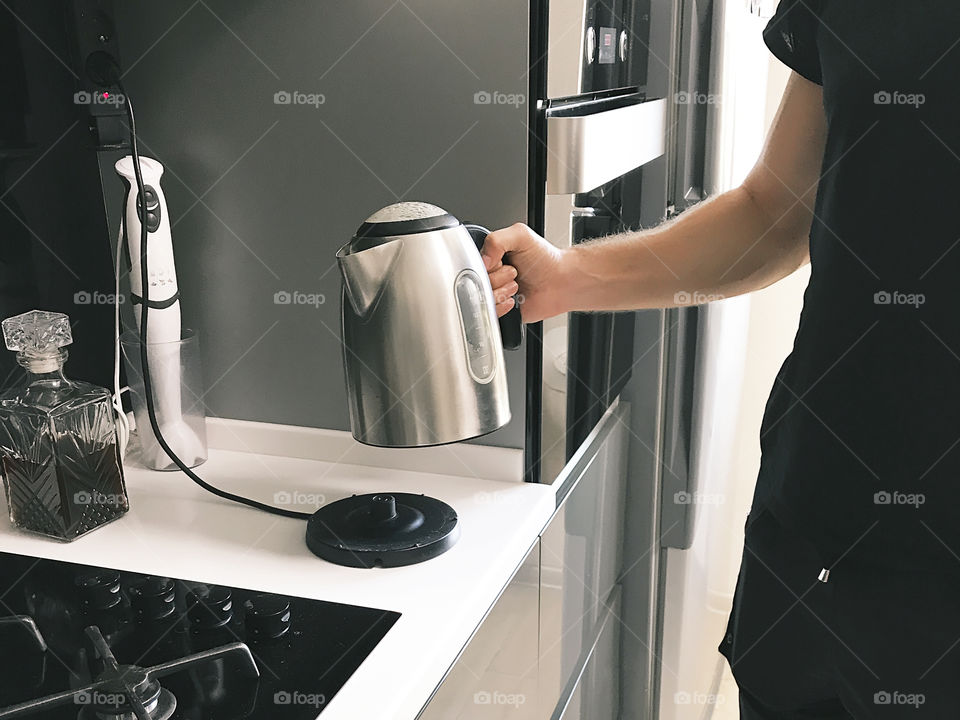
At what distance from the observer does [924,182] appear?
81cm

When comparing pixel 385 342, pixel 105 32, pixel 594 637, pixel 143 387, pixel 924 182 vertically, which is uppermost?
pixel 105 32

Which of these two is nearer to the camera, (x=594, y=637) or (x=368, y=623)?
(x=368, y=623)

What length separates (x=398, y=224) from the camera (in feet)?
2.52

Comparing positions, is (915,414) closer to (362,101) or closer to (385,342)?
(385,342)

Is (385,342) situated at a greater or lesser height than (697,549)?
greater

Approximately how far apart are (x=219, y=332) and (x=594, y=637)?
66cm

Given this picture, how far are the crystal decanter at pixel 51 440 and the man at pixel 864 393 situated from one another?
41 centimetres

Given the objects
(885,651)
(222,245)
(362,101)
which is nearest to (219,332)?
(222,245)

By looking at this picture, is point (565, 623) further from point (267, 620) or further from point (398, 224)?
point (398, 224)

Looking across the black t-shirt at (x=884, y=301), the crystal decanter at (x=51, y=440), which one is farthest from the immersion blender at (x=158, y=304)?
the black t-shirt at (x=884, y=301)

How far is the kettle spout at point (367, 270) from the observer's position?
2.51 ft

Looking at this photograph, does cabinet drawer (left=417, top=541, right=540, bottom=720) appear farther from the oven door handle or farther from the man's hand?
the oven door handle

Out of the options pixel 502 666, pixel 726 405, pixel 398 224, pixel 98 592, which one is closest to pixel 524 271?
pixel 398 224

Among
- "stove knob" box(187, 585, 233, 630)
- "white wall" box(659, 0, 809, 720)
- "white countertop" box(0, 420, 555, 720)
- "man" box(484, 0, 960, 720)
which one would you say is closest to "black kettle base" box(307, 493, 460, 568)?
"white countertop" box(0, 420, 555, 720)
